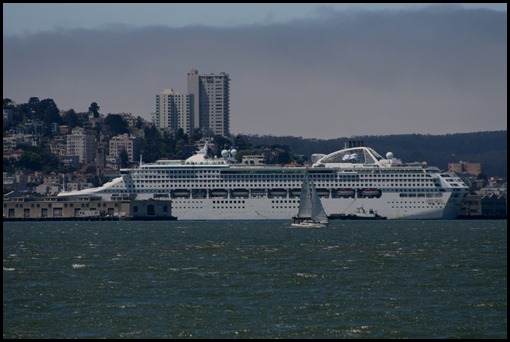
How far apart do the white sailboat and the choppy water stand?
104 feet

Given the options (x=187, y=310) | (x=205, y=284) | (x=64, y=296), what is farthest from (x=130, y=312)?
(x=205, y=284)

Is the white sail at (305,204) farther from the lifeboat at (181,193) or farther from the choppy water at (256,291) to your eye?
the lifeboat at (181,193)

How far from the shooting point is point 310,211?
11262 cm

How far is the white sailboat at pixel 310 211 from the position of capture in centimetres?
11119

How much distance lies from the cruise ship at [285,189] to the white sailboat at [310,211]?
29.9m

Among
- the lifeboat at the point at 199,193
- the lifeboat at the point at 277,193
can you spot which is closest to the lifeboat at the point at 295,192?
the lifeboat at the point at 277,193

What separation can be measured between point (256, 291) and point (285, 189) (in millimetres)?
100319

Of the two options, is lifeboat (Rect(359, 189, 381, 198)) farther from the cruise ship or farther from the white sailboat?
the white sailboat

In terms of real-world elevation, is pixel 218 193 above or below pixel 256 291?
above

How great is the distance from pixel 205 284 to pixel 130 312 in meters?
8.74

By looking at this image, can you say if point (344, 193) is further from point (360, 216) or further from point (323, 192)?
point (360, 216)

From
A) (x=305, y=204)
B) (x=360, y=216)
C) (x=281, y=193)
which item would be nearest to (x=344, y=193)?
(x=360, y=216)

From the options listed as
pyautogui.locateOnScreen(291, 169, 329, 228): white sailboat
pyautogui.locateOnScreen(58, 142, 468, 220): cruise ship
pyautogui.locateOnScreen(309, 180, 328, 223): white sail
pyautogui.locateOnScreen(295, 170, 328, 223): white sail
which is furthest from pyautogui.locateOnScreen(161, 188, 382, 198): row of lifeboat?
pyautogui.locateOnScreen(309, 180, 328, 223): white sail

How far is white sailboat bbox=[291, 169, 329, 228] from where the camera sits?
111188mm
